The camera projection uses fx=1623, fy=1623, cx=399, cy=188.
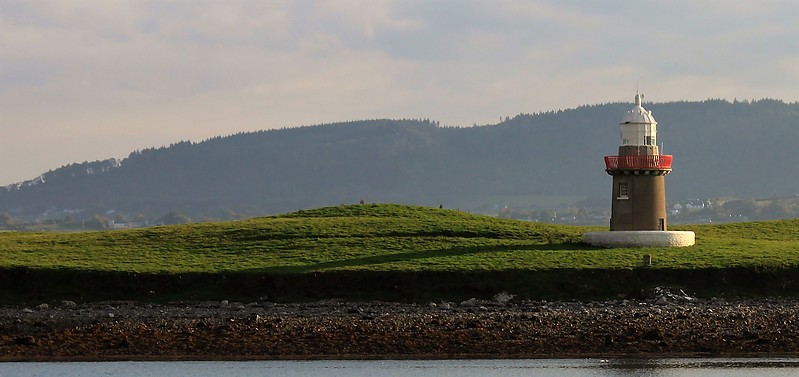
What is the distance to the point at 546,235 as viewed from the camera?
76.8m

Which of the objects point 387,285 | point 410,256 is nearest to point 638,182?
point 410,256

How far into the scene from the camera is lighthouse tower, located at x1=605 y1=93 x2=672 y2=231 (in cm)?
7206

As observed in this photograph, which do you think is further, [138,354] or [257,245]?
[257,245]

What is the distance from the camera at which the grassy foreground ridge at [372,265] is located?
205ft

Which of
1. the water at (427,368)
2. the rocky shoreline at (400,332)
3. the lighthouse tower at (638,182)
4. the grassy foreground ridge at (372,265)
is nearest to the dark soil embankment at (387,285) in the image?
the grassy foreground ridge at (372,265)

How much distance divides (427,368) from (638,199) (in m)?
27.6

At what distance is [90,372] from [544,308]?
1872cm

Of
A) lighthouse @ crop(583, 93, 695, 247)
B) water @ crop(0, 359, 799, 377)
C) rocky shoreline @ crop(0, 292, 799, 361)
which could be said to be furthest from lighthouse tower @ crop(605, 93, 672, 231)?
water @ crop(0, 359, 799, 377)

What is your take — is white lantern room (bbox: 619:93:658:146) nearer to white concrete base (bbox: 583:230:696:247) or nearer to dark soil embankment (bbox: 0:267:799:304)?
white concrete base (bbox: 583:230:696:247)

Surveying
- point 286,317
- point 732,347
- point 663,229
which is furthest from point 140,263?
point 732,347

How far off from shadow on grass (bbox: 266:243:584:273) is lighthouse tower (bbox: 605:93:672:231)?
2.56 meters

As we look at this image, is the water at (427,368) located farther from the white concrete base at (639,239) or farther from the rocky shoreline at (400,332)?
the white concrete base at (639,239)

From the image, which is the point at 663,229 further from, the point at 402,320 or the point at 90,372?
the point at 90,372

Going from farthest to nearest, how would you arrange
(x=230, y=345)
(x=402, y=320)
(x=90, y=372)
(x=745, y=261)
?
(x=745, y=261) < (x=402, y=320) < (x=230, y=345) < (x=90, y=372)
